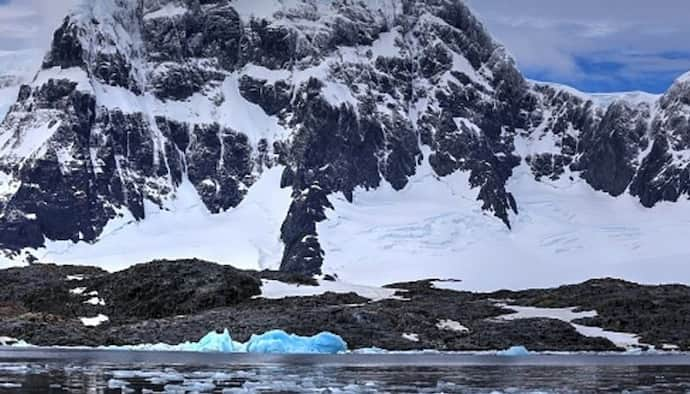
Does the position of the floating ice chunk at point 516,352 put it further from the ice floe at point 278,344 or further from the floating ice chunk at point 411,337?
the ice floe at point 278,344

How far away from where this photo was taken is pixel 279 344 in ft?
510

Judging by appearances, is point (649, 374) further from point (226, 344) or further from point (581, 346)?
point (581, 346)

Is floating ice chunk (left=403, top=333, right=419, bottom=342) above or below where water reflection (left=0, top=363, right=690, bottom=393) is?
above

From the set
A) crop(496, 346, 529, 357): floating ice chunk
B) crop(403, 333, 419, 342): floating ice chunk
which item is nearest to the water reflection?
crop(496, 346, 529, 357): floating ice chunk

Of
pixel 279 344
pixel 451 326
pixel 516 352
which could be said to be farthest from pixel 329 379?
pixel 451 326

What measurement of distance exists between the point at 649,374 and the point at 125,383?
42.8m

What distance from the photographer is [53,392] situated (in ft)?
209

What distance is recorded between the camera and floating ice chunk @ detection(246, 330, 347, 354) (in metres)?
155

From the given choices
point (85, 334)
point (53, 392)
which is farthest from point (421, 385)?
point (85, 334)

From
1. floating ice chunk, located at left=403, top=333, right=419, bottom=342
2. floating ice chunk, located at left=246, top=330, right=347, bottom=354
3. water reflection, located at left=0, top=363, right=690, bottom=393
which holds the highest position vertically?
floating ice chunk, located at left=403, top=333, right=419, bottom=342

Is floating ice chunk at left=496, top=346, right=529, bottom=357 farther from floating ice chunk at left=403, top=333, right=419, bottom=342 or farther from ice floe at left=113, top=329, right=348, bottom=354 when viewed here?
ice floe at left=113, top=329, right=348, bottom=354

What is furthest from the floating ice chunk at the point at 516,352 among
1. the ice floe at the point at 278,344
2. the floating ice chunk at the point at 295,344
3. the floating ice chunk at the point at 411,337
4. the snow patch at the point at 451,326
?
the snow patch at the point at 451,326

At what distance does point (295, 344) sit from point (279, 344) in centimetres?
203

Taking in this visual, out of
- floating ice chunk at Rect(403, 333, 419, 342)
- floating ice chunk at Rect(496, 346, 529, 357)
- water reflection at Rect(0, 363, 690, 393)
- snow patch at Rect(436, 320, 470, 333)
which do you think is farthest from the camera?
snow patch at Rect(436, 320, 470, 333)
